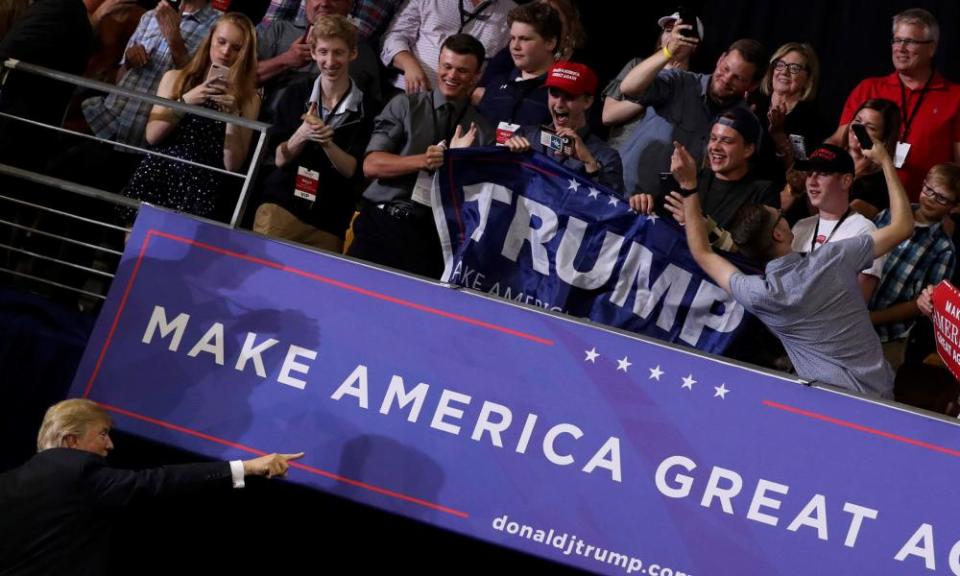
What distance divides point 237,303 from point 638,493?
183 centimetres

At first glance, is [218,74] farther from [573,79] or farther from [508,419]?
[508,419]

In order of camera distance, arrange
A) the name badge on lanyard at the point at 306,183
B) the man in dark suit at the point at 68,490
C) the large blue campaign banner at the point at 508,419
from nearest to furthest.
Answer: the large blue campaign banner at the point at 508,419 → the man in dark suit at the point at 68,490 → the name badge on lanyard at the point at 306,183

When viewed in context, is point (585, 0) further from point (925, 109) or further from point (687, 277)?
point (687, 277)

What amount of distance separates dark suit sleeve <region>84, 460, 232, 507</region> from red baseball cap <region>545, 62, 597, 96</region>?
8.32 ft

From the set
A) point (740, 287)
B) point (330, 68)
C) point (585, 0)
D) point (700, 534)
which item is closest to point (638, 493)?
point (700, 534)

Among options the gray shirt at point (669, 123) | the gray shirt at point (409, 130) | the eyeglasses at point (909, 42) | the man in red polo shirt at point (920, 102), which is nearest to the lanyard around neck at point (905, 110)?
the man in red polo shirt at point (920, 102)

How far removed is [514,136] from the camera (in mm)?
6160

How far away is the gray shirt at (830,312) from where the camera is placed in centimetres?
529

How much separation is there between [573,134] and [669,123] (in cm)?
73

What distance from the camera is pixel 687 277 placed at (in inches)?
236

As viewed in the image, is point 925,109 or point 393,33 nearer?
point 925,109

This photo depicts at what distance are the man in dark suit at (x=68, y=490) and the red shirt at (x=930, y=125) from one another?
160 inches

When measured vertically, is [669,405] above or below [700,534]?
above

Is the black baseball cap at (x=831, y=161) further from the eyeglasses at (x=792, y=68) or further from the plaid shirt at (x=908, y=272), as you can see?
the eyeglasses at (x=792, y=68)
